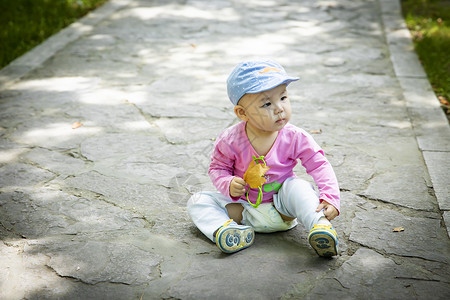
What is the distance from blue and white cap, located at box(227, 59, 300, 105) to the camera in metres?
2.31

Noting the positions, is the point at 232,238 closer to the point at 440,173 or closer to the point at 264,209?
the point at 264,209

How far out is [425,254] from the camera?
7.64 ft

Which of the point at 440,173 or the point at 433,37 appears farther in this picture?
the point at 433,37

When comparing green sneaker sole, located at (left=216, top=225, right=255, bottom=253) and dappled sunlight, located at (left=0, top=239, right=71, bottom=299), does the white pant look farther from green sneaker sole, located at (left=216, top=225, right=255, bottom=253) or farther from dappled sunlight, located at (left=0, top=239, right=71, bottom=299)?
dappled sunlight, located at (left=0, top=239, right=71, bottom=299)

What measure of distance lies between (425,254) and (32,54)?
4.94m

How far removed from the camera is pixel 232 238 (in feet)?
7.73

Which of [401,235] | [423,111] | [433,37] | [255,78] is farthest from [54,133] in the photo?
[433,37]

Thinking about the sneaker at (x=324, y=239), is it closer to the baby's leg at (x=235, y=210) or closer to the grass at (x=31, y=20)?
the baby's leg at (x=235, y=210)

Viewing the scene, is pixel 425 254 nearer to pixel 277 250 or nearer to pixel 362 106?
pixel 277 250

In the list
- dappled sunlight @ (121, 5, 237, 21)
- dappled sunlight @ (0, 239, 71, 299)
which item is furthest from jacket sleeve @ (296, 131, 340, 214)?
dappled sunlight @ (121, 5, 237, 21)

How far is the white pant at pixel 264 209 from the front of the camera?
2.40 m

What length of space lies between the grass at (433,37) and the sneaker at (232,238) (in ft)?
8.15

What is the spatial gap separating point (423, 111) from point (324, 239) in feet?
7.92

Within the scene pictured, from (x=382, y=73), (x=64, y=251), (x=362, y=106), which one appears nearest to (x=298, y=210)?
(x=64, y=251)
